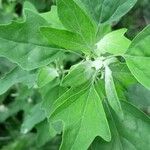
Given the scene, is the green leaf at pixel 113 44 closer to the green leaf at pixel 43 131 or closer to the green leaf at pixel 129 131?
the green leaf at pixel 129 131

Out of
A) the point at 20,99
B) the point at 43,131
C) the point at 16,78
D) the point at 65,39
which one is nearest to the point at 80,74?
the point at 65,39

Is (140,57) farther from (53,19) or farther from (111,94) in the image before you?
(53,19)

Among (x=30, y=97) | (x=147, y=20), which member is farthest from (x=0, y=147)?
(x=147, y=20)

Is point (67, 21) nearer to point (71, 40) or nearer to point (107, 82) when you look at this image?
point (71, 40)

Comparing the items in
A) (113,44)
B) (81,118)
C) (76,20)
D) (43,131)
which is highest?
(76,20)

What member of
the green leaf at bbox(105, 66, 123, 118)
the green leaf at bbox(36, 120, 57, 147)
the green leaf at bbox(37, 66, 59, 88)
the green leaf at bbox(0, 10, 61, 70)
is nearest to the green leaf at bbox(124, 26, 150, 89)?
the green leaf at bbox(105, 66, 123, 118)

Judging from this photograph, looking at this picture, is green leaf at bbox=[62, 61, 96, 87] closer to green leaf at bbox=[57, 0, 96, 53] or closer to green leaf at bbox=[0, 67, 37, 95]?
green leaf at bbox=[57, 0, 96, 53]
